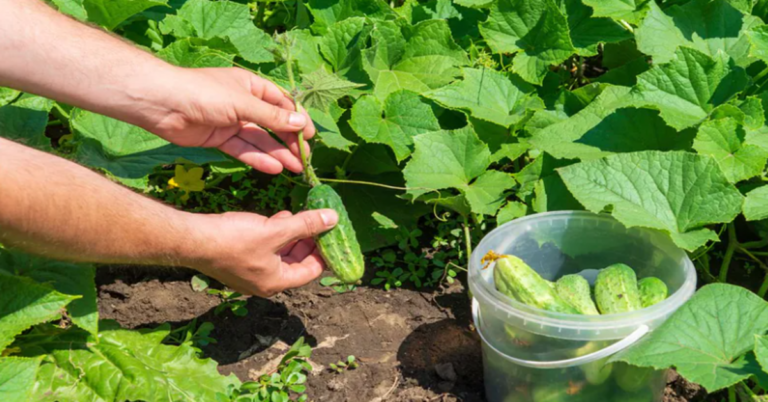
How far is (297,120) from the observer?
3.04 metres

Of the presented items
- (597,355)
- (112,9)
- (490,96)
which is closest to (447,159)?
(490,96)

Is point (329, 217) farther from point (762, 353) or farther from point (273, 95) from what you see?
point (762, 353)

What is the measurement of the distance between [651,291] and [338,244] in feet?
3.78

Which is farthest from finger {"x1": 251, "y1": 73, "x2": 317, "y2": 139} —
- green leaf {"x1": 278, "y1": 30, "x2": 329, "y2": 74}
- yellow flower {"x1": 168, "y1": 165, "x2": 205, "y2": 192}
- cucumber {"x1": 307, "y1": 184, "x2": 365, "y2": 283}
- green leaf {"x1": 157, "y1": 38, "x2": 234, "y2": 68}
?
yellow flower {"x1": 168, "y1": 165, "x2": 205, "y2": 192}

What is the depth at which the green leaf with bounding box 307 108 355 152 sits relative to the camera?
141 inches

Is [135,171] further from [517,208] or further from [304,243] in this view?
[517,208]

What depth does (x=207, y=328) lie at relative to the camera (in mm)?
3473

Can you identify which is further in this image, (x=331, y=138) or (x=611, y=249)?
(x=331, y=138)

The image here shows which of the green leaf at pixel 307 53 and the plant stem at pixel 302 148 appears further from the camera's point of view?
the green leaf at pixel 307 53

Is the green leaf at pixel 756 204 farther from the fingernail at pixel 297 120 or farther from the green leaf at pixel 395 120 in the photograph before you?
the fingernail at pixel 297 120

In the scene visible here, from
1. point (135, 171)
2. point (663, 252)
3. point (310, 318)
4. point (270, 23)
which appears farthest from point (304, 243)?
point (270, 23)

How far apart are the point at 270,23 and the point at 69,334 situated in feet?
8.18

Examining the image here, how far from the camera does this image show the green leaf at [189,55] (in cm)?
370

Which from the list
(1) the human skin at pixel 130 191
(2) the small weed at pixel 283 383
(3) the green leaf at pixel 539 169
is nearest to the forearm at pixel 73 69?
(1) the human skin at pixel 130 191
